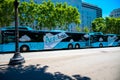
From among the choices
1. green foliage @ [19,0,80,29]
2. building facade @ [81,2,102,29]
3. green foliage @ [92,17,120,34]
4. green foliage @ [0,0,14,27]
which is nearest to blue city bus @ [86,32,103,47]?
green foliage @ [19,0,80,29]

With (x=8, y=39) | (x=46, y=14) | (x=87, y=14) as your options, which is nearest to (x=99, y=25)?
(x=46, y=14)

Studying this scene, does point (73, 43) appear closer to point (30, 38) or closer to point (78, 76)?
point (30, 38)

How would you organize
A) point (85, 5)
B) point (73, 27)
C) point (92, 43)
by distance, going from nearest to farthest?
1. point (92, 43)
2. point (73, 27)
3. point (85, 5)

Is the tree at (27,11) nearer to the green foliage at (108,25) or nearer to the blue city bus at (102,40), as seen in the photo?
the blue city bus at (102,40)

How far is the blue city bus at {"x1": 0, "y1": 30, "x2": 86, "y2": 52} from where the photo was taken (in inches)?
755

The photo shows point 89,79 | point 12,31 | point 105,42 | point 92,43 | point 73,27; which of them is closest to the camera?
point 89,79

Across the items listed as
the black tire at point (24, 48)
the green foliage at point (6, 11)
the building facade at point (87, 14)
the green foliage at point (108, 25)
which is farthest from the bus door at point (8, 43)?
the building facade at point (87, 14)

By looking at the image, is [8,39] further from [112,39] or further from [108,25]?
[108,25]

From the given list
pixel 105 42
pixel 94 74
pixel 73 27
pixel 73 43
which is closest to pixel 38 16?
pixel 73 43

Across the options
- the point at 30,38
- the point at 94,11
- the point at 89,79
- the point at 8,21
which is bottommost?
the point at 89,79

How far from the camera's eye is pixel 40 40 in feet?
72.5

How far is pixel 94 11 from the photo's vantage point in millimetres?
111625

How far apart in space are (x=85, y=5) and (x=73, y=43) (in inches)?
3260

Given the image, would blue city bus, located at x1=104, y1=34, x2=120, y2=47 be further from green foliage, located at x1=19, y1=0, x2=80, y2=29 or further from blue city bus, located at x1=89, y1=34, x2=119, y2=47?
green foliage, located at x1=19, y1=0, x2=80, y2=29
